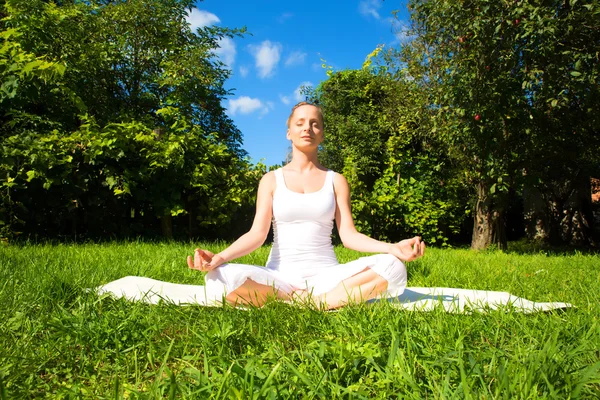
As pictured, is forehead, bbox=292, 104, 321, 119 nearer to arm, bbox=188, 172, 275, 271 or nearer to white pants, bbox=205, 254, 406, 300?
arm, bbox=188, 172, 275, 271

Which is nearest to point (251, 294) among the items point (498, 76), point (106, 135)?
point (106, 135)

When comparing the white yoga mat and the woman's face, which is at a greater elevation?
the woman's face

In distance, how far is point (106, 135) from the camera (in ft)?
18.7

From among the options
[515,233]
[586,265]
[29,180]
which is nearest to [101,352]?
[29,180]

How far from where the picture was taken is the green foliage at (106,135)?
5.27 metres

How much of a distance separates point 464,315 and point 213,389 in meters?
1.28

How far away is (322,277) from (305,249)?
24 cm

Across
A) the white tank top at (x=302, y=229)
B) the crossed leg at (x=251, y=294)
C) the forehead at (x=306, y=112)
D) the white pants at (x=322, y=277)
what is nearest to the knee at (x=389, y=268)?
the white pants at (x=322, y=277)

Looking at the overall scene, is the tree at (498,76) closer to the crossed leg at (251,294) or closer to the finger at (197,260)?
the crossed leg at (251,294)

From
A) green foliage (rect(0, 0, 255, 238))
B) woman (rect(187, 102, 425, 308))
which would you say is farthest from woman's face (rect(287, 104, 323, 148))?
green foliage (rect(0, 0, 255, 238))

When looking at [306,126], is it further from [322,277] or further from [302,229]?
[322,277]

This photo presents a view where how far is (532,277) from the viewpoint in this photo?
12.3ft

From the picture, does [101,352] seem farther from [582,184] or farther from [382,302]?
[582,184]

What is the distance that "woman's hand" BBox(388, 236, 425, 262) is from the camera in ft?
7.43
